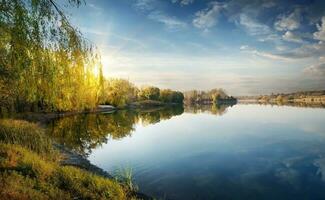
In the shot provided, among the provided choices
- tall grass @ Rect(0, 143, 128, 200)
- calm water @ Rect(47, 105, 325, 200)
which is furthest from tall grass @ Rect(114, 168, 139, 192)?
tall grass @ Rect(0, 143, 128, 200)

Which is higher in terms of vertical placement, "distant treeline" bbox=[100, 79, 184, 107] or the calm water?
"distant treeline" bbox=[100, 79, 184, 107]

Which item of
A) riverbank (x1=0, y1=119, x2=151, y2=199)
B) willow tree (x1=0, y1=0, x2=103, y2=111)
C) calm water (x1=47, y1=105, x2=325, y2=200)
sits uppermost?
willow tree (x1=0, y1=0, x2=103, y2=111)

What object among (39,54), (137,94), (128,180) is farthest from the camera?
(137,94)

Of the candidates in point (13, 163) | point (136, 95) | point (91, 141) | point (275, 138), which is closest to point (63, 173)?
point (13, 163)

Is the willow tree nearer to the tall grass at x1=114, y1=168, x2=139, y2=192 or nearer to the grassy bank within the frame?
the grassy bank

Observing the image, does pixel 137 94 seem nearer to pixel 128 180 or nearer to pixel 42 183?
pixel 128 180

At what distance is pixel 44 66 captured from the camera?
775 centimetres

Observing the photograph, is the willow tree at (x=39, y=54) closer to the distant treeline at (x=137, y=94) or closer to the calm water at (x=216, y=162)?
the calm water at (x=216, y=162)

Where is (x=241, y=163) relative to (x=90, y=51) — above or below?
below

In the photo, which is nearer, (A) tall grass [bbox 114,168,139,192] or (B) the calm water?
(A) tall grass [bbox 114,168,139,192]

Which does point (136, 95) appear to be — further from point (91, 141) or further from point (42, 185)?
point (42, 185)

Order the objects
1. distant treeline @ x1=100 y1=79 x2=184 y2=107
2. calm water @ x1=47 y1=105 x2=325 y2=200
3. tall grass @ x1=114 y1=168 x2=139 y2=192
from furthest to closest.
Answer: distant treeline @ x1=100 y1=79 x2=184 y2=107 → calm water @ x1=47 y1=105 x2=325 y2=200 → tall grass @ x1=114 y1=168 x2=139 y2=192

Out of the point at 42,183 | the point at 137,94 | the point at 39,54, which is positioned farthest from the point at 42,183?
the point at 137,94

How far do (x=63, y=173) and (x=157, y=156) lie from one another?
1265 centimetres
